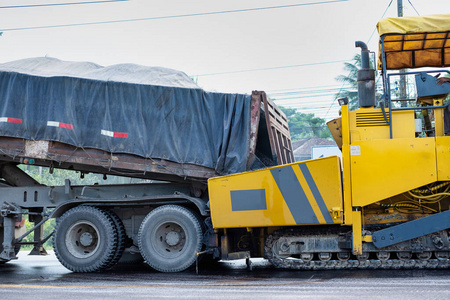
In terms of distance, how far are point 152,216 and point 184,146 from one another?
1312 mm

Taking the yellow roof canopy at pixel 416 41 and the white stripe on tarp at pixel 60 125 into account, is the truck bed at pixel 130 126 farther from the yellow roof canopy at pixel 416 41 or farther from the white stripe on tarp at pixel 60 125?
the yellow roof canopy at pixel 416 41

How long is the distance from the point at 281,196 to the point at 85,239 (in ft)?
12.1

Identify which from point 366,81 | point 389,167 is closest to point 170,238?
point 389,167

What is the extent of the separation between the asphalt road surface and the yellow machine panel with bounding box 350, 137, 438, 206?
46.4 inches

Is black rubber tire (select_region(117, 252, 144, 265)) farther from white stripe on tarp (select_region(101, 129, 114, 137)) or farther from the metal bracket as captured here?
the metal bracket

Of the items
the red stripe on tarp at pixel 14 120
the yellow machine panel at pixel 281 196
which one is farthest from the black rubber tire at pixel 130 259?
the red stripe on tarp at pixel 14 120

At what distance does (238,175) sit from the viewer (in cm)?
876

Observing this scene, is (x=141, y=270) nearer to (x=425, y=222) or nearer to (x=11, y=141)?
(x=11, y=141)

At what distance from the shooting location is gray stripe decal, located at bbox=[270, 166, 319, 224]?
8.37 meters

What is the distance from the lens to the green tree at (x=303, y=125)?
43312 millimetres

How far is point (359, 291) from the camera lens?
20.8 feet

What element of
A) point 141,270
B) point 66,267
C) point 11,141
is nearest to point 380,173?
point 141,270

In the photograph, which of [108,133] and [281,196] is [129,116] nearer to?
[108,133]

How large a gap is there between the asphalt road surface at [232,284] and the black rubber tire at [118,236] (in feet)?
0.90
